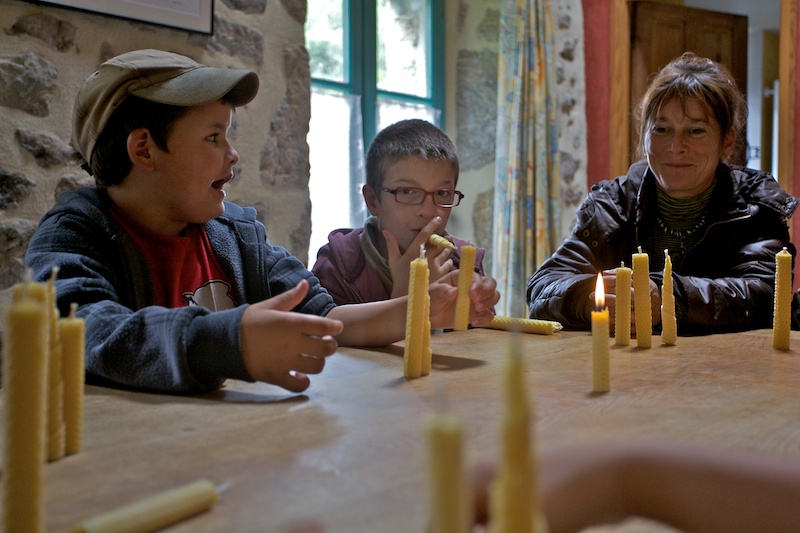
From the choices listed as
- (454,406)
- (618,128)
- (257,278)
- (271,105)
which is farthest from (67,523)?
(618,128)

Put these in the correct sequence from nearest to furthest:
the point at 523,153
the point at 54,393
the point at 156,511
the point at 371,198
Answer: the point at 156,511 < the point at 54,393 < the point at 371,198 < the point at 523,153

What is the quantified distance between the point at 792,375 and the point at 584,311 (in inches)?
24.3

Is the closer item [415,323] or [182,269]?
[415,323]

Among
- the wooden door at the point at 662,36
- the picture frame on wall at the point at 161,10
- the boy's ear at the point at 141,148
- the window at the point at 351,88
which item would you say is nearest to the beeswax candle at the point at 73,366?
the boy's ear at the point at 141,148

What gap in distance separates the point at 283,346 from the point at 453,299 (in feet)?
1.51

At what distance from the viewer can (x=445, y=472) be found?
362 mm

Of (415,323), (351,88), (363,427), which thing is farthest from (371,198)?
(351,88)

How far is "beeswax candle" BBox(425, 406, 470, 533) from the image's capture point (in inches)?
14.1

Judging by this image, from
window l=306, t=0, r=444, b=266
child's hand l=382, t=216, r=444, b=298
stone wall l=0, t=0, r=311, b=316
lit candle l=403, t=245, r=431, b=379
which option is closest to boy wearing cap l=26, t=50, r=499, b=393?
lit candle l=403, t=245, r=431, b=379

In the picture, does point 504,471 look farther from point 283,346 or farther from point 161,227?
point 161,227

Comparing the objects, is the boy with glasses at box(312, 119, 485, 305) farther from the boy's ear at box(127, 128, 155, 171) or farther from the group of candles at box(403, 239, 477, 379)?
the group of candles at box(403, 239, 477, 379)

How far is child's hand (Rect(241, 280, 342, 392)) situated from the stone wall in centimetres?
133

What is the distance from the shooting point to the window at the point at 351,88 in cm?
339

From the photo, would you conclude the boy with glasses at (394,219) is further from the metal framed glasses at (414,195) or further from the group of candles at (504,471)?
the group of candles at (504,471)
